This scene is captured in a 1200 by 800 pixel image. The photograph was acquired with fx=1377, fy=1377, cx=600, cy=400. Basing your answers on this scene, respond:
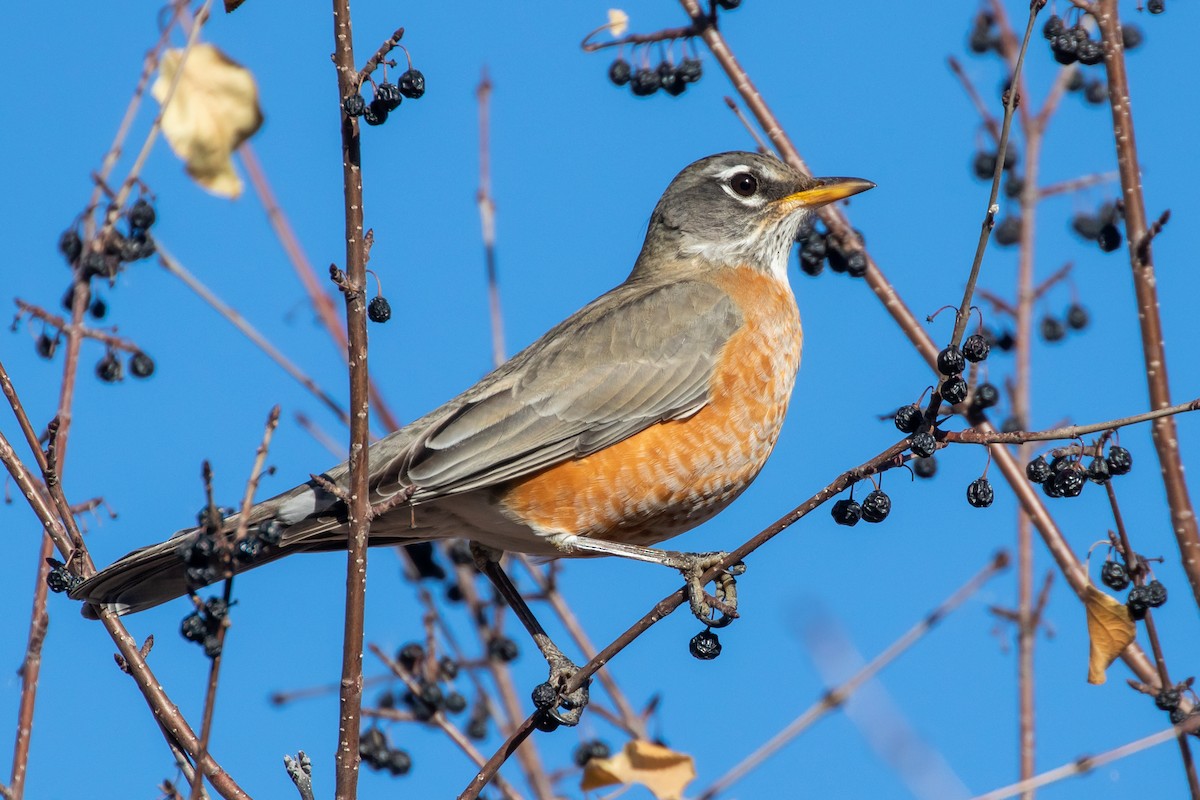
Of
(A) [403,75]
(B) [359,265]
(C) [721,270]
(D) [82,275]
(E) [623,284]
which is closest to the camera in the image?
(B) [359,265]

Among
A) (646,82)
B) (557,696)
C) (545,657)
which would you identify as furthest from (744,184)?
(557,696)

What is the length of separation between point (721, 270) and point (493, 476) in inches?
A: 66.3

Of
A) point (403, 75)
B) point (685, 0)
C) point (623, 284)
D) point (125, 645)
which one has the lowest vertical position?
point (125, 645)

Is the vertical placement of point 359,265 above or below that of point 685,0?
below

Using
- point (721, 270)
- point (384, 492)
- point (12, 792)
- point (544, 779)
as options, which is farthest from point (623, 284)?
point (12, 792)

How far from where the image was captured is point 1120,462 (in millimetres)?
3596

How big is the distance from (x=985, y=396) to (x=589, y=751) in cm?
200

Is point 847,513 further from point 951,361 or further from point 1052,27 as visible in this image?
point 1052,27

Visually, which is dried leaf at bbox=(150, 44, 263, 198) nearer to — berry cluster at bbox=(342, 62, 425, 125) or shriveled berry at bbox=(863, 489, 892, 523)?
berry cluster at bbox=(342, 62, 425, 125)

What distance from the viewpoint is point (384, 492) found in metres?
4.61

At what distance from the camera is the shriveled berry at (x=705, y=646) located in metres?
4.01

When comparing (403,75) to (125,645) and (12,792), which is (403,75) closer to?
Result: (125,645)

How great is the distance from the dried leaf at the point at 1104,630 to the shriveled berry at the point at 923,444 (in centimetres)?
97

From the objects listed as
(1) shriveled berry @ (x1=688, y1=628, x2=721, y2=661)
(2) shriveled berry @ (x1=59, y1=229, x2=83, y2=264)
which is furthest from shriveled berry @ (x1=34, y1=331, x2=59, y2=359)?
(1) shriveled berry @ (x1=688, y1=628, x2=721, y2=661)
